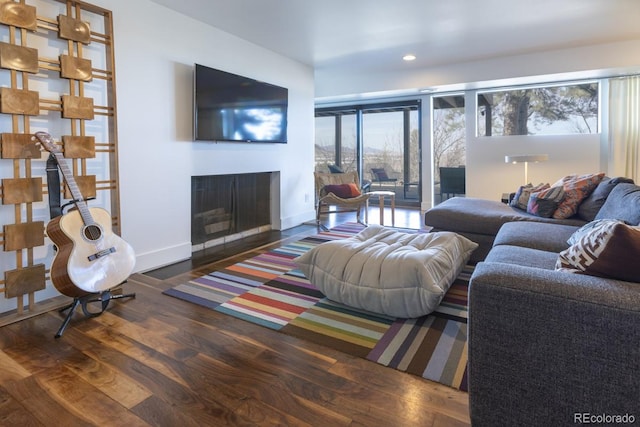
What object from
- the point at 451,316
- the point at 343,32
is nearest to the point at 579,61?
the point at 343,32

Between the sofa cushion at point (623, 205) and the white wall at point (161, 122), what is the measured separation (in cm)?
351

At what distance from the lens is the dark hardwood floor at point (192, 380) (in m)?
1.51

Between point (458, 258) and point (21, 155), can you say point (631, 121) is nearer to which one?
point (458, 258)

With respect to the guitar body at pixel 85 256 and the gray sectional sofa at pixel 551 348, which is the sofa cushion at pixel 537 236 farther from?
the guitar body at pixel 85 256

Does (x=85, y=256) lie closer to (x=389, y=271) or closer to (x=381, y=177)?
(x=389, y=271)

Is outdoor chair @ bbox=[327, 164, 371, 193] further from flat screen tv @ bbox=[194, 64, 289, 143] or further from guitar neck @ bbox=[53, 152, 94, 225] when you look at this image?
guitar neck @ bbox=[53, 152, 94, 225]

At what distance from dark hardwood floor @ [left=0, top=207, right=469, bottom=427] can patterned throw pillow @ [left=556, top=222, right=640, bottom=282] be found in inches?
28.6

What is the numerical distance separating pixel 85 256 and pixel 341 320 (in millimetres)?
1585

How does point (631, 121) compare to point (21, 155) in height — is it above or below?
above

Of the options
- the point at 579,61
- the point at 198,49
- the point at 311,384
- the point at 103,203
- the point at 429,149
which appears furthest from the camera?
the point at 429,149

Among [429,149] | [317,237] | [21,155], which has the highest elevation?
[429,149]

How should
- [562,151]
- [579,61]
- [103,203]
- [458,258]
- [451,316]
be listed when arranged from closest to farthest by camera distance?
[451,316] → [458,258] → [103,203] → [579,61] → [562,151]

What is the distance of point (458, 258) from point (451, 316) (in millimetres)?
519

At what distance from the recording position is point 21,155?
2391 mm
